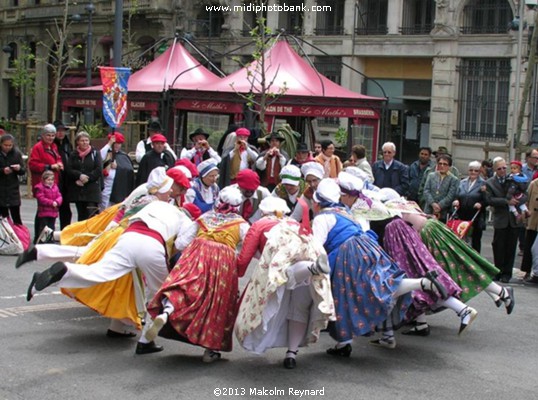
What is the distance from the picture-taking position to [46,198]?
42.3 feet

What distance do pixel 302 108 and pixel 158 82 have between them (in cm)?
484

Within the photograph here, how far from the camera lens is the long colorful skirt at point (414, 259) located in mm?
8422

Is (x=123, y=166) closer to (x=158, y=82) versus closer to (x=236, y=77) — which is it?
(x=236, y=77)

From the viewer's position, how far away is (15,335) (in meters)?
8.34

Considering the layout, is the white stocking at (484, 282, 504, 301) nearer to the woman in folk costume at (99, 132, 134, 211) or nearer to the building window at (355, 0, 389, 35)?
the woman in folk costume at (99, 132, 134, 211)

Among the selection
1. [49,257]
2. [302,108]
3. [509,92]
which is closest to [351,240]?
[49,257]

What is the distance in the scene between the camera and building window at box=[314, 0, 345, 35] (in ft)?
111

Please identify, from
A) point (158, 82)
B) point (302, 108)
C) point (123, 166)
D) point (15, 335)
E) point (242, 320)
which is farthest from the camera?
point (158, 82)

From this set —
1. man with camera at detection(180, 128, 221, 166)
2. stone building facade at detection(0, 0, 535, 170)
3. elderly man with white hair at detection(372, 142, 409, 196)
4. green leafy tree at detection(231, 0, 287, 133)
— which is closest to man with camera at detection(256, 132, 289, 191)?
man with camera at detection(180, 128, 221, 166)

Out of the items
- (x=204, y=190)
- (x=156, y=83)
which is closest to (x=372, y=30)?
(x=156, y=83)

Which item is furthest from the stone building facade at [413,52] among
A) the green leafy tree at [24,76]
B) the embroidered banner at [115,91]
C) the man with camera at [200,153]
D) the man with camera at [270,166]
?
the man with camera at [270,166]

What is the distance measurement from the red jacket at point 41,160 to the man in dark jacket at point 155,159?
121cm

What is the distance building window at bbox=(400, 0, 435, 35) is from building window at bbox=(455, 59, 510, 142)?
219 cm

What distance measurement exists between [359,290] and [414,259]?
3.19ft
